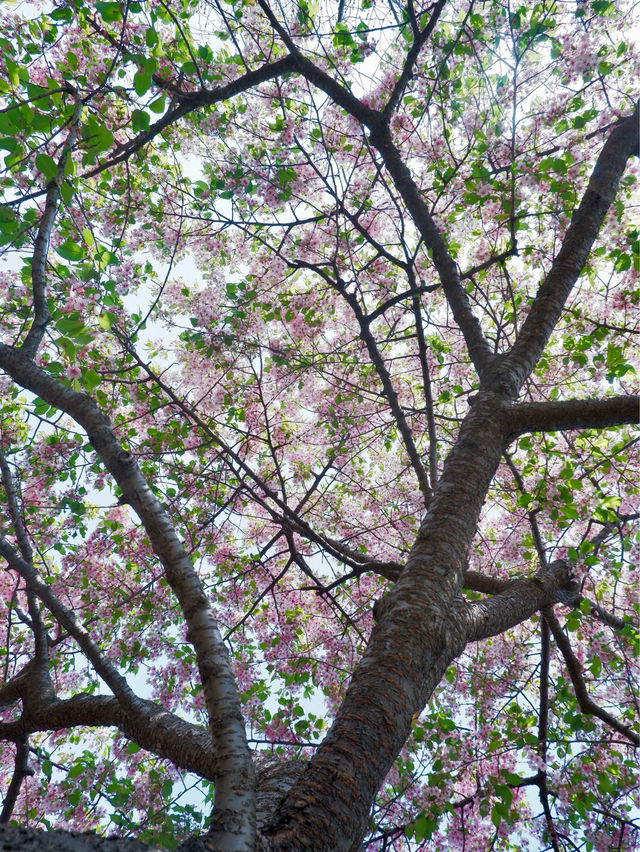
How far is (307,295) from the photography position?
533 centimetres

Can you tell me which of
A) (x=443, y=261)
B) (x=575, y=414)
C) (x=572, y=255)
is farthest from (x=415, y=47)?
(x=575, y=414)

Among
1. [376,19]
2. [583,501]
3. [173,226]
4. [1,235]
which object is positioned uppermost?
[376,19]

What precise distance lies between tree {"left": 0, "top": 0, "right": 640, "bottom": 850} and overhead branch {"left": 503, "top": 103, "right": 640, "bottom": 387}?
0.02 m

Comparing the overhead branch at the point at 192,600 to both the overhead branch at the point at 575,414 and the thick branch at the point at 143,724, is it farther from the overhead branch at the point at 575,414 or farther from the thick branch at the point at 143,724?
the overhead branch at the point at 575,414

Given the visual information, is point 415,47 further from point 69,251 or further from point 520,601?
point 520,601

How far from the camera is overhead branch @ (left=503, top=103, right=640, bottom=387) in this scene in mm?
3008

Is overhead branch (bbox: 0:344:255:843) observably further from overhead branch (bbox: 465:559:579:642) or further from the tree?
overhead branch (bbox: 465:559:579:642)

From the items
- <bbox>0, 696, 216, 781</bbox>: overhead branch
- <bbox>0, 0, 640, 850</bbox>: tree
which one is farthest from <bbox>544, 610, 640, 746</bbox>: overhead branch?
<bbox>0, 696, 216, 781</bbox>: overhead branch

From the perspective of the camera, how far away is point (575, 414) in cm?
259

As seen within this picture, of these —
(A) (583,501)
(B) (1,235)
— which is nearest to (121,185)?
(B) (1,235)

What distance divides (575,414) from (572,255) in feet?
4.17

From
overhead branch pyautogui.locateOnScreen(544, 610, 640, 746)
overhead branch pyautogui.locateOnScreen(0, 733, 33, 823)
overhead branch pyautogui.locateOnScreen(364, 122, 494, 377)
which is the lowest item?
overhead branch pyautogui.locateOnScreen(0, 733, 33, 823)

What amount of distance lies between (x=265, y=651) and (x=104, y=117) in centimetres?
490

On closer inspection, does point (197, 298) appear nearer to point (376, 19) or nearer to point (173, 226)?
point (173, 226)
